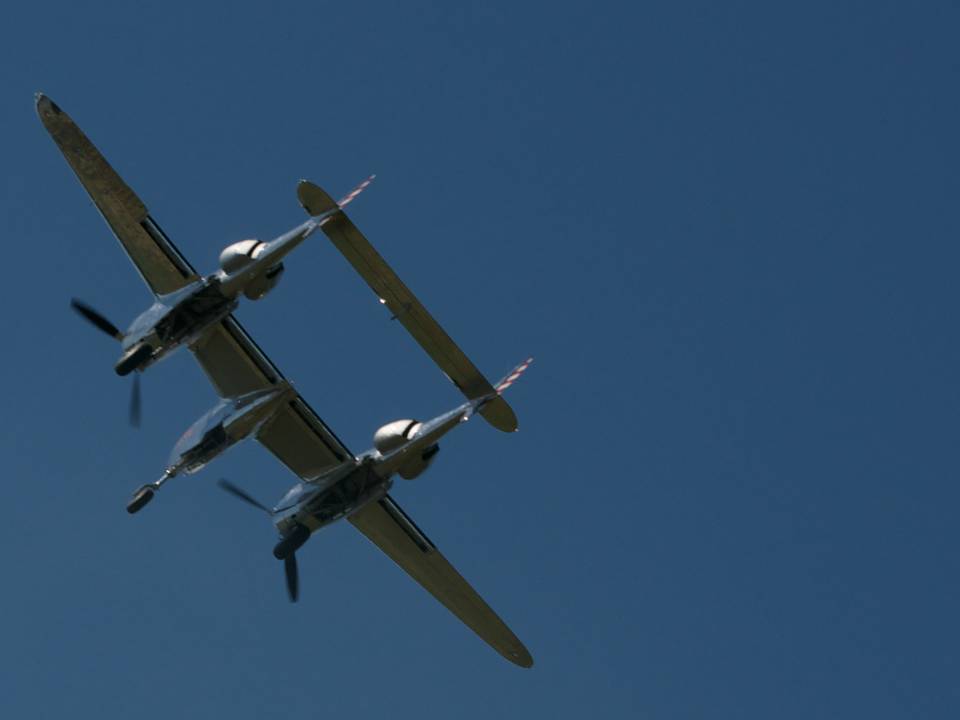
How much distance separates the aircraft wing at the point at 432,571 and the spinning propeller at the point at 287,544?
3897 mm

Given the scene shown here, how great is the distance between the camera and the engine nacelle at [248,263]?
7325 cm

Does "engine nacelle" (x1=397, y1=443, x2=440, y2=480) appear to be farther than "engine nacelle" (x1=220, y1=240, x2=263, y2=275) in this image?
Yes

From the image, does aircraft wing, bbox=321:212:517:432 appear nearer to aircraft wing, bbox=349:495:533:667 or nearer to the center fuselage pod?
the center fuselage pod

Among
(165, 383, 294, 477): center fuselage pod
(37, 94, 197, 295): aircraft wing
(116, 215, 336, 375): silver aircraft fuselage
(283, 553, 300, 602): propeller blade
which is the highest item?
(37, 94, 197, 295): aircraft wing

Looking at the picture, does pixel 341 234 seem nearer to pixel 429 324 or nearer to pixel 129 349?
pixel 429 324

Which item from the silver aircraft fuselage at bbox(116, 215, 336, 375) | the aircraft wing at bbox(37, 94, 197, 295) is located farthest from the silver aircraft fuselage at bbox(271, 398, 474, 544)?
the aircraft wing at bbox(37, 94, 197, 295)

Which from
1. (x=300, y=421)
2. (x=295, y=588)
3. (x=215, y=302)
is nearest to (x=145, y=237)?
(x=215, y=302)

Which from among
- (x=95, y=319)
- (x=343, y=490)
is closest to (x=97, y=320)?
(x=95, y=319)

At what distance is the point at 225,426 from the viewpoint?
7594cm

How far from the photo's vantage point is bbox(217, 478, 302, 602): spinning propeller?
7706 centimetres

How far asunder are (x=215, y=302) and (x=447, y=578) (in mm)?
15619

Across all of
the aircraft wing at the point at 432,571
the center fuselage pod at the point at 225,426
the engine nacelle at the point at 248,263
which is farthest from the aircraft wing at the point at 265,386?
the aircraft wing at the point at 432,571

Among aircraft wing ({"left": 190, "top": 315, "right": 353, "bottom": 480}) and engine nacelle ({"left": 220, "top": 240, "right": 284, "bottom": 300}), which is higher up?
engine nacelle ({"left": 220, "top": 240, "right": 284, "bottom": 300})

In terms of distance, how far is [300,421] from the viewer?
257 feet
